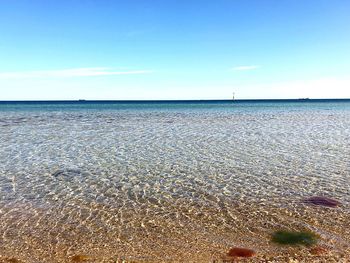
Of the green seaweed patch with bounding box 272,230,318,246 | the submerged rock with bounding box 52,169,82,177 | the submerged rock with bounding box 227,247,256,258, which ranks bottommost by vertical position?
the submerged rock with bounding box 52,169,82,177

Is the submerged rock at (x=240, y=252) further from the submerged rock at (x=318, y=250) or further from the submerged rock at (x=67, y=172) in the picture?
the submerged rock at (x=67, y=172)

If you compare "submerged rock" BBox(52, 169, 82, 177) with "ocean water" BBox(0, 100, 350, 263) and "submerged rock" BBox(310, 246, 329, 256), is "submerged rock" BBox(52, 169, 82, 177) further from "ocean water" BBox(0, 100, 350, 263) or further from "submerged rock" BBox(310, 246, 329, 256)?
"submerged rock" BBox(310, 246, 329, 256)

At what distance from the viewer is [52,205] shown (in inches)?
425

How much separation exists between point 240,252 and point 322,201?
4.80 m

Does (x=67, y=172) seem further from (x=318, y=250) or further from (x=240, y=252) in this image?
(x=318, y=250)

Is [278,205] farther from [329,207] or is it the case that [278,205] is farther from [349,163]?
[349,163]

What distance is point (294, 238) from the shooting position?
26.9ft

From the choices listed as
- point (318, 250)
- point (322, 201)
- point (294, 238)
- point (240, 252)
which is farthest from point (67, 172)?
point (318, 250)

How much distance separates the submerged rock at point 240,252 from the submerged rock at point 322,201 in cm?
423

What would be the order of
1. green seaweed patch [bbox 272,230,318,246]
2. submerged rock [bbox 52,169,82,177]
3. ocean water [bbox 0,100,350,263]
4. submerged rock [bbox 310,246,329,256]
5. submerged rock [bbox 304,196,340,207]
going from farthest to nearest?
submerged rock [bbox 52,169,82,177] < submerged rock [bbox 304,196,340,207] < green seaweed patch [bbox 272,230,318,246] < ocean water [bbox 0,100,350,263] < submerged rock [bbox 310,246,329,256]

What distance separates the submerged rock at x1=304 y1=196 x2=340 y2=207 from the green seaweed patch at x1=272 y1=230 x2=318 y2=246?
8.41 feet

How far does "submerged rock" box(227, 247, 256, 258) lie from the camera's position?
24.4 feet

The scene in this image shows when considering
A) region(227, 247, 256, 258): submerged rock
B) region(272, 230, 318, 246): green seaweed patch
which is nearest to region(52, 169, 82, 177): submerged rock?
region(227, 247, 256, 258): submerged rock

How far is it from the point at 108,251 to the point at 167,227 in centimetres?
190
